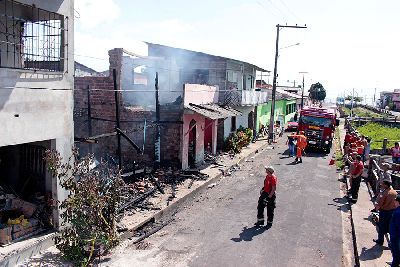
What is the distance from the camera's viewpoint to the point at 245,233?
10.0 meters

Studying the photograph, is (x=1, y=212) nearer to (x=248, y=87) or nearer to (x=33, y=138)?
(x=33, y=138)

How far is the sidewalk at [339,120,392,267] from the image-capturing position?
8383 mm

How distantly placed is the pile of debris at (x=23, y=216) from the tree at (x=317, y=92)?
86.6 meters

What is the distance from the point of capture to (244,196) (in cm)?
1390

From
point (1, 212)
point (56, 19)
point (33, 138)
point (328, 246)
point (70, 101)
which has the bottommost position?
point (328, 246)

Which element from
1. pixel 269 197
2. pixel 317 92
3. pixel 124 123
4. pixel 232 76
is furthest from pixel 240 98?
pixel 317 92

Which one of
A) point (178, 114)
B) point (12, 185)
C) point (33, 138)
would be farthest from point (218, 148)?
point (33, 138)

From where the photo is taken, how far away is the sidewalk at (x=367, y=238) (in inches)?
330

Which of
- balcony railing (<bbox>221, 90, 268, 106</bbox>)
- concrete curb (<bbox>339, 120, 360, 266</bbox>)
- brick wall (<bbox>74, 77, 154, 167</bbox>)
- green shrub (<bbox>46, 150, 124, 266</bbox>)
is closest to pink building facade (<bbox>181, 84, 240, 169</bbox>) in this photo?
brick wall (<bbox>74, 77, 154, 167</bbox>)

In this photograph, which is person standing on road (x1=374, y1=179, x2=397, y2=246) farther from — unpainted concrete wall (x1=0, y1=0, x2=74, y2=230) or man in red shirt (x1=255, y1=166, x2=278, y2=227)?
unpainted concrete wall (x1=0, y1=0, x2=74, y2=230)

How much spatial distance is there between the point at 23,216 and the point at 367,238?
342 inches

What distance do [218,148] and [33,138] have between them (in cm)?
1632

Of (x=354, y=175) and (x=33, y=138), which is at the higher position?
(x=33, y=138)

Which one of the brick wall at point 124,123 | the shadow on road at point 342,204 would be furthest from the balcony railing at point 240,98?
the shadow on road at point 342,204
